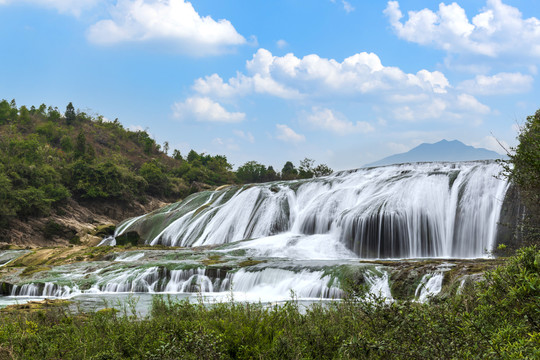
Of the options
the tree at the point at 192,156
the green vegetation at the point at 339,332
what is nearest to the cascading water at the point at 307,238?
the green vegetation at the point at 339,332

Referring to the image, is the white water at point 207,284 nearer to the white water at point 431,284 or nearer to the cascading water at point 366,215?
the white water at point 431,284

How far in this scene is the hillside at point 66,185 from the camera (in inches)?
1650

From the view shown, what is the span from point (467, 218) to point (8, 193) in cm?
3836

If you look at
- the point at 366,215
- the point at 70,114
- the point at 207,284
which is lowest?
the point at 207,284

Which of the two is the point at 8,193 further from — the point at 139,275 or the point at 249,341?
the point at 249,341

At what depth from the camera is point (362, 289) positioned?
555cm

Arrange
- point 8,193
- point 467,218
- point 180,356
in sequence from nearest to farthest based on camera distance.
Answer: point 180,356, point 467,218, point 8,193

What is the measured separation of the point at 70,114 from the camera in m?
91.6

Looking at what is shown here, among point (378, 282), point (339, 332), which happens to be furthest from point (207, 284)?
point (339, 332)

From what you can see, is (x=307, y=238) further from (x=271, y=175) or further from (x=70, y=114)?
(x=70, y=114)

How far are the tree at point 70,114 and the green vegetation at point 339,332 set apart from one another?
297 feet

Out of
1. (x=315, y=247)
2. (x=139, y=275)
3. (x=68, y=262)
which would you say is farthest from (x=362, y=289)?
(x=68, y=262)

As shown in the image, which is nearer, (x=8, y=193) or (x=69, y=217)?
(x=8, y=193)

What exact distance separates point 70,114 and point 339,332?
96170mm
